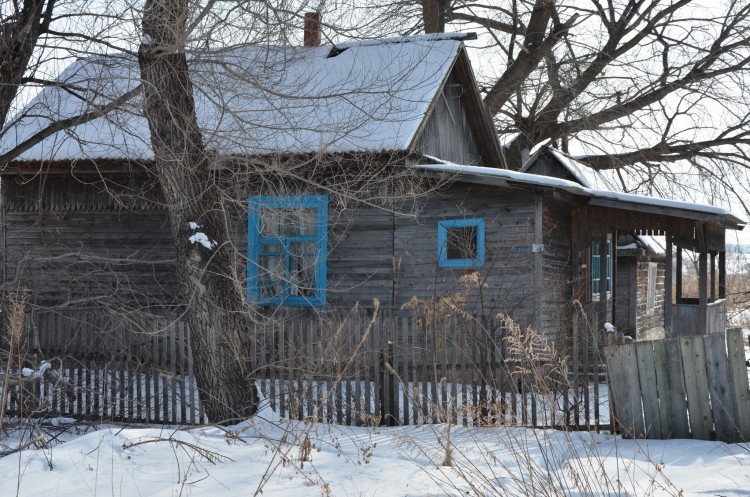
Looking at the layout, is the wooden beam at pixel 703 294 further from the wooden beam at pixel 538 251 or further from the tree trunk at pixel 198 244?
the tree trunk at pixel 198 244

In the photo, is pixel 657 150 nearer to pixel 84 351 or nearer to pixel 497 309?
pixel 497 309

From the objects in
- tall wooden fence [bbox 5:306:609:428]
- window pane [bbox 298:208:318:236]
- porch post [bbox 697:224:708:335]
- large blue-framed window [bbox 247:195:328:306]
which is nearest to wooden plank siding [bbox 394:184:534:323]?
large blue-framed window [bbox 247:195:328:306]

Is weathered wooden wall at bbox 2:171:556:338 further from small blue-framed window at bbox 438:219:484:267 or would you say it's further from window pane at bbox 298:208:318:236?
window pane at bbox 298:208:318:236

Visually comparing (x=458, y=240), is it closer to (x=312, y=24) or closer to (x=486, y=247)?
(x=486, y=247)

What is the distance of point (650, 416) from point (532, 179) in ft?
16.4

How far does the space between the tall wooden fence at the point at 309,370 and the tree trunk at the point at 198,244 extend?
12.0 inches

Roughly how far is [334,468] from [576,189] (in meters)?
7.16

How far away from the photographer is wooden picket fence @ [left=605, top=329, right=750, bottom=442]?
22.9ft

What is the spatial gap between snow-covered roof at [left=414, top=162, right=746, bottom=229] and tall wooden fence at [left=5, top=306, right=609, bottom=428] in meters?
3.07

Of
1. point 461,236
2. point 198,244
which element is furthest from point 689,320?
point 198,244

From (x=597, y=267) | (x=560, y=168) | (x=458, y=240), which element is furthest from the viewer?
(x=560, y=168)

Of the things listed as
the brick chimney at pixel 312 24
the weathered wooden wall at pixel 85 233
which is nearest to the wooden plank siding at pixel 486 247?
the brick chimney at pixel 312 24

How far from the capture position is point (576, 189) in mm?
12047

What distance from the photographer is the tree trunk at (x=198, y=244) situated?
26.6ft
